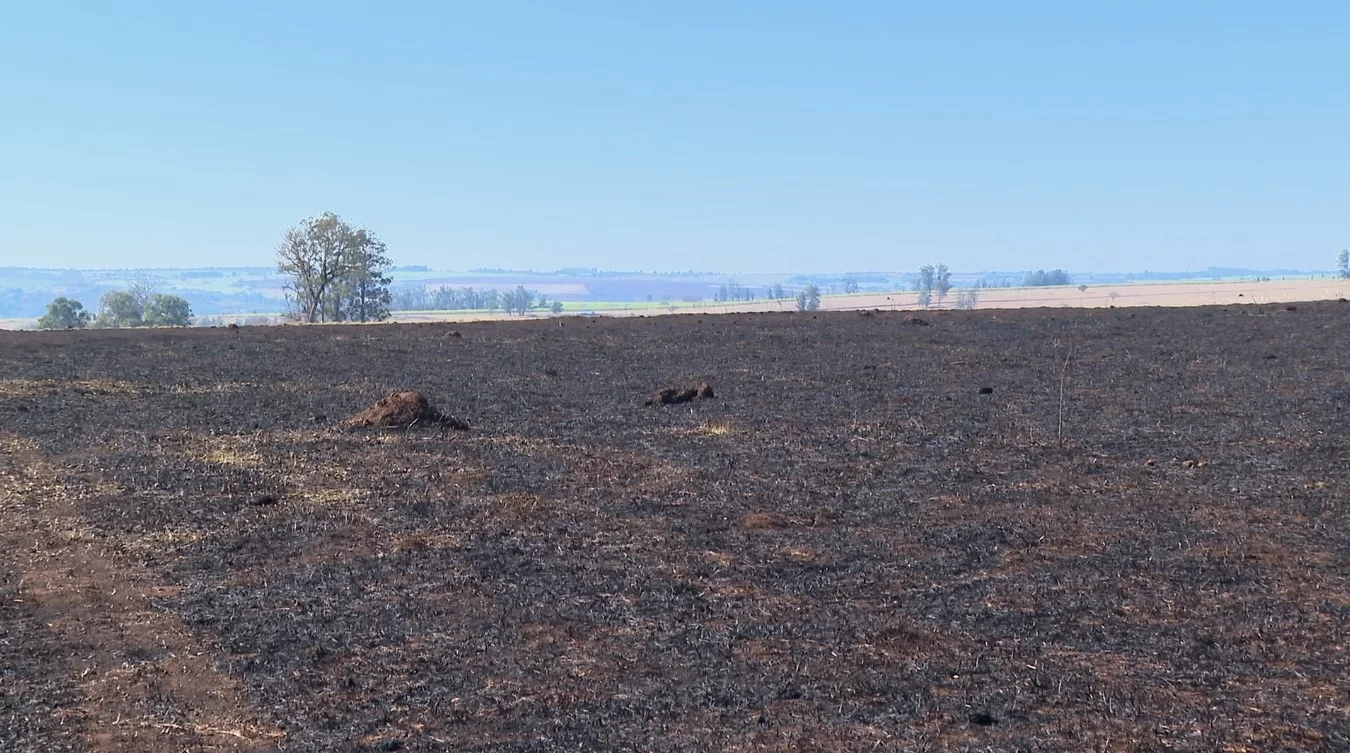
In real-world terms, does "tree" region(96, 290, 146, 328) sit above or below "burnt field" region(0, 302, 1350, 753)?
above

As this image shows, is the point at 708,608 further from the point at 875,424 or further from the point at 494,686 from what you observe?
the point at 875,424

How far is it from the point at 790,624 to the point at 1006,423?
949 cm

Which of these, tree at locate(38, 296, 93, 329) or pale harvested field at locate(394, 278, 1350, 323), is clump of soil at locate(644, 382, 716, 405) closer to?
pale harvested field at locate(394, 278, 1350, 323)

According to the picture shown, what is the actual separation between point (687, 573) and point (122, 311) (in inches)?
3977

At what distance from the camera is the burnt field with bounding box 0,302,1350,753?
6074 mm

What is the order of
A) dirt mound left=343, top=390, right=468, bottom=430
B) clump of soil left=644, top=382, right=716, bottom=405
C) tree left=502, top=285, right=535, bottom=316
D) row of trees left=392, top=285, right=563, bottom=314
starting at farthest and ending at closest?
row of trees left=392, top=285, right=563, bottom=314 → tree left=502, top=285, right=535, bottom=316 → clump of soil left=644, top=382, right=716, bottom=405 → dirt mound left=343, top=390, right=468, bottom=430

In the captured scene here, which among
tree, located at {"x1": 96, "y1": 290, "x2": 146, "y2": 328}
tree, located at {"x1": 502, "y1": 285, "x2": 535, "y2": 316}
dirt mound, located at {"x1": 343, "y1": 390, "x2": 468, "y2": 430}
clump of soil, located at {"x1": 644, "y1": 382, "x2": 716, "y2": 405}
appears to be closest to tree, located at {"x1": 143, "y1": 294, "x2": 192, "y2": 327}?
tree, located at {"x1": 96, "y1": 290, "x2": 146, "y2": 328}

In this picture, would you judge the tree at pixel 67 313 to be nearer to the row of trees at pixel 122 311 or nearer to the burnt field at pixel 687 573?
the row of trees at pixel 122 311

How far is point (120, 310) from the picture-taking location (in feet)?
327

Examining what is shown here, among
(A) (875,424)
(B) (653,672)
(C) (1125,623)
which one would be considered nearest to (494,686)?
(B) (653,672)

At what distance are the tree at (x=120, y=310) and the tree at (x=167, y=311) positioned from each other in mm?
841

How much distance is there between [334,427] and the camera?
16.7 metres

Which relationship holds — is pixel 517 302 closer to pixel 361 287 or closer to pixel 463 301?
pixel 463 301

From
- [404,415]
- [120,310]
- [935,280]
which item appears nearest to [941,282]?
[935,280]
